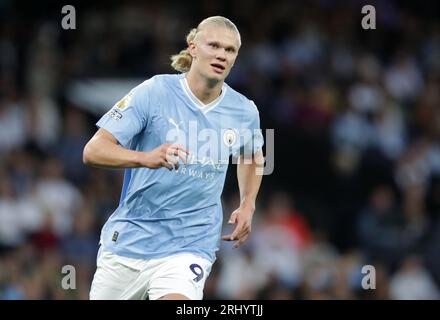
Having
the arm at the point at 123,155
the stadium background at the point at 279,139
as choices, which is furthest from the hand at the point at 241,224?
the stadium background at the point at 279,139

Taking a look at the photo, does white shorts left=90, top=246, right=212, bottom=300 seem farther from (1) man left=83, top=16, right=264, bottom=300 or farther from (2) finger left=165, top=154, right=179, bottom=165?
(2) finger left=165, top=154, right=179, bottom=165

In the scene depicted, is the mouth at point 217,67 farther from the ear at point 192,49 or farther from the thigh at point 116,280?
the thigh at point 116,280

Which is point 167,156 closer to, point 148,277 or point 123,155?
point 123,155

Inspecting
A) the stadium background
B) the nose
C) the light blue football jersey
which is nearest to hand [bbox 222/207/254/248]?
the light blue football jersey

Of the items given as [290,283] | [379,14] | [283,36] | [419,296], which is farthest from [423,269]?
[379,14]

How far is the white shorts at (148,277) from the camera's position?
6.86 m

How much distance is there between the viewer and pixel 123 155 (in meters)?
6.49

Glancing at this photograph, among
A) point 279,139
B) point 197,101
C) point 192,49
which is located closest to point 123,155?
point 197,101

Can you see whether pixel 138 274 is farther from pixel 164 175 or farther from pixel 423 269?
pixel 423 269

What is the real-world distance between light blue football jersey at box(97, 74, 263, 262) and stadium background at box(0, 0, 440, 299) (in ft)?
12.6

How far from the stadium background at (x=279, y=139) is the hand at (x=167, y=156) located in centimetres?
477

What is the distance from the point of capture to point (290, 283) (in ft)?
41.4

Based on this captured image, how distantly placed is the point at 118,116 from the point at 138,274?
3.63 feet

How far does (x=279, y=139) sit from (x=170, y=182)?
23.7ft
